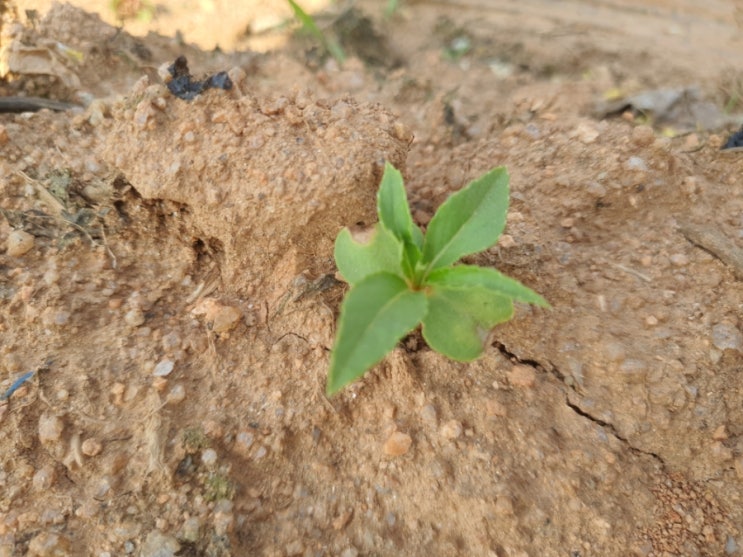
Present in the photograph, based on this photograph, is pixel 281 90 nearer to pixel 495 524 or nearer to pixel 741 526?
pixel 495 524

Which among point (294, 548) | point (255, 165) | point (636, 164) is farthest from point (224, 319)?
point (636, 164)

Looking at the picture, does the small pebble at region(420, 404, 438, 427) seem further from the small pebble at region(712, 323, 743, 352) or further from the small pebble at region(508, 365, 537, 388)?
the small pebble at region(712, 323, 743, 352)

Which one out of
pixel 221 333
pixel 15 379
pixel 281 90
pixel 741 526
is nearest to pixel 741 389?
pixel 741 526

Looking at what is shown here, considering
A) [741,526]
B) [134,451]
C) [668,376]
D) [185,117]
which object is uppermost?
[185,117]

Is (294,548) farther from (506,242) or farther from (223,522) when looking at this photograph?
(506,242)

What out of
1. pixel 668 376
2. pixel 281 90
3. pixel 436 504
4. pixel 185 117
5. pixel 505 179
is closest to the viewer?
pixel 505 179

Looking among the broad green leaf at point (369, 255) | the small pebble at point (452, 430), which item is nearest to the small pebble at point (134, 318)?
the broad green leaf at point (369, 255)

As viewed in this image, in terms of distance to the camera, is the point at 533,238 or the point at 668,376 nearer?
the point at 668,376
